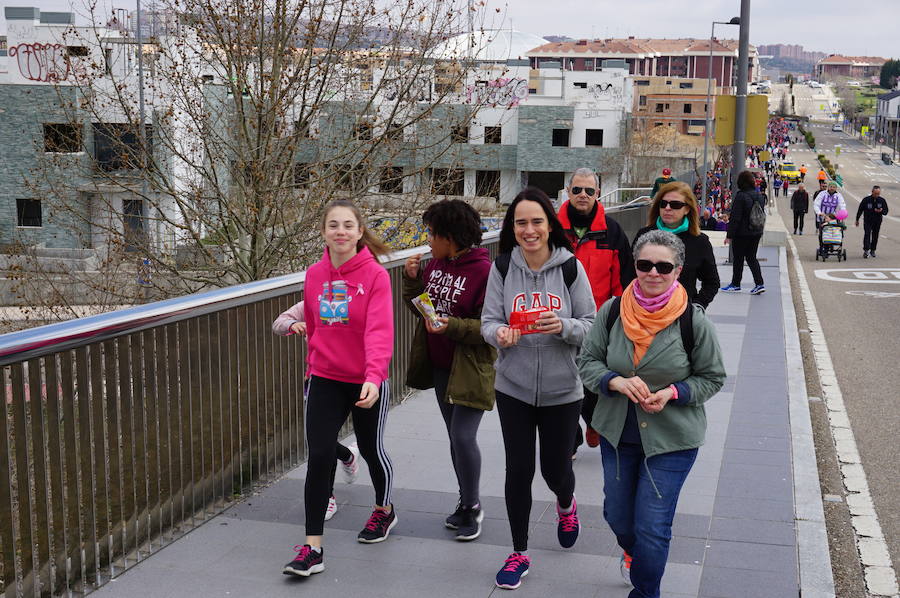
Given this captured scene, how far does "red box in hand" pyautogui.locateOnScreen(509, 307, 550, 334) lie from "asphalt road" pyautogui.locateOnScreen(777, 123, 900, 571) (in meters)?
2.52

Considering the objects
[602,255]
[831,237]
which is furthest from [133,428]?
[831,237]

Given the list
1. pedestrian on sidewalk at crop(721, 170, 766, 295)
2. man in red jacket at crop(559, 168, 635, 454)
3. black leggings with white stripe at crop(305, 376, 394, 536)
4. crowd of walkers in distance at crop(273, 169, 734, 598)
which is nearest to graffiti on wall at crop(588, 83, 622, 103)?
pedestrian on sidewalk at crop(721, 170, 766, 295)

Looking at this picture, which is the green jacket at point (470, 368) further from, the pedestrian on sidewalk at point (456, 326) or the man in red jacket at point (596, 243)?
the man in red jacket at point (596, 243)

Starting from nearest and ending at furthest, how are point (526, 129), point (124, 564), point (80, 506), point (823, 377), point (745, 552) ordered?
point (80, 506) → point (124, 564) → point (745, 552) → point (823, 377) → point (526, 129)

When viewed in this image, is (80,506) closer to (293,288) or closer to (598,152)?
(293,288)

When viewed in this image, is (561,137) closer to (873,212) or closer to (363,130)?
(873,212)

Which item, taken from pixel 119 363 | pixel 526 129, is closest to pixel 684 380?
pixel 119 363

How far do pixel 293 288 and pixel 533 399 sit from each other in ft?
7.73

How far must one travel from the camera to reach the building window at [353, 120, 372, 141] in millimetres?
14870

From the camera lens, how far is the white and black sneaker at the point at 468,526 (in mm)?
5328

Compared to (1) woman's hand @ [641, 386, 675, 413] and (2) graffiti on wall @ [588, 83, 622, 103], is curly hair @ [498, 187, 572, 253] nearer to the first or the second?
(1) woman's hand @ [641, 386, 675, 413]

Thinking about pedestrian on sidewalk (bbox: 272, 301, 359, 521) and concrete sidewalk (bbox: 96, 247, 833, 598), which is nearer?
concrete sidewalk (bbox: 96, 247, 833, 598)

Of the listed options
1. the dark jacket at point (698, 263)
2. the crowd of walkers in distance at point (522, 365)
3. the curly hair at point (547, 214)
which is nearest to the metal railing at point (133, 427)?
the crowd of walkers in distance at point (522, 365)

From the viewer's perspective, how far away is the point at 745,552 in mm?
5203
